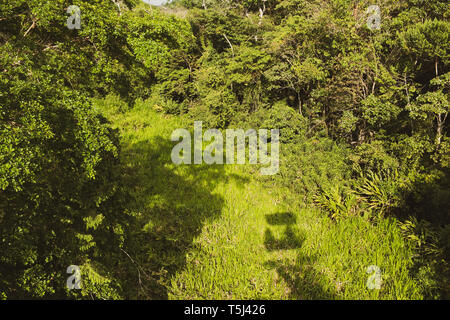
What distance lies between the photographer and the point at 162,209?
576 cm

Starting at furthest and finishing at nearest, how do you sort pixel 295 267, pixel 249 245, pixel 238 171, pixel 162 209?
1. pixel 238 171
2. pixel 162 209
3. pixel 249 245
4. pixel 295 267

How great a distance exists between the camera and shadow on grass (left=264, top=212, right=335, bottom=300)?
149 inches

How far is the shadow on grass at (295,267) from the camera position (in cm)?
379

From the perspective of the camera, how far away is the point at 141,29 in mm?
3510

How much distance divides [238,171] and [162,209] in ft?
8.84

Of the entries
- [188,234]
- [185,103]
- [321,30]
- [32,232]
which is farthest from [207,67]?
[32,232]

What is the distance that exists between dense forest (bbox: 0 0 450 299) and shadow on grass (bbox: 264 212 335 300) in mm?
30

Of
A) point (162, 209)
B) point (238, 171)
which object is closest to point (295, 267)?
point (162, 209)

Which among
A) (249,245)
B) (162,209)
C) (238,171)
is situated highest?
(238,171)

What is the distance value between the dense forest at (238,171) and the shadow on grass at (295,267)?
0.10 ft

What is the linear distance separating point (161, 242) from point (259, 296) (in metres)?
2.09

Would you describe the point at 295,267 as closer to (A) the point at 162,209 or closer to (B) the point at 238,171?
(A) the point at 162,209

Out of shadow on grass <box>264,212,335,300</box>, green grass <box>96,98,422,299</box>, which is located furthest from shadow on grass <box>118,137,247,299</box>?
shadow on grass <box>264,212,335,300</box>

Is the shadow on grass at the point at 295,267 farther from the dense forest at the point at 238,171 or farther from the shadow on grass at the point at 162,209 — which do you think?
the shadow on grass at the point at 162,209
